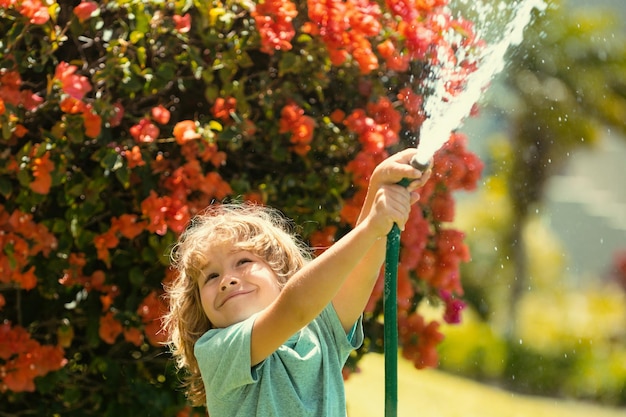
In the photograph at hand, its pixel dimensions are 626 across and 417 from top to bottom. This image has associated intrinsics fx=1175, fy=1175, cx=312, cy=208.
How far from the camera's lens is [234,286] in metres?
Answer: 1.93

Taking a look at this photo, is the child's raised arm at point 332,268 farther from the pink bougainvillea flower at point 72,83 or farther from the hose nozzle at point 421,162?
the pink bougainvillea flower at point 72,83

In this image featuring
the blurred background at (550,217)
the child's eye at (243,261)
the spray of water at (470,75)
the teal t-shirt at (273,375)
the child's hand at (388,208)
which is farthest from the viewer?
the blurred background at (550,217)

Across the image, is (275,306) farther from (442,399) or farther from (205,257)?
(442,399)

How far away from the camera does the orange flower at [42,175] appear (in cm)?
262

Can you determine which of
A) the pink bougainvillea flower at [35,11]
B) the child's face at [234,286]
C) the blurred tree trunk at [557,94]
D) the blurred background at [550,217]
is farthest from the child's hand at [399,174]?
the blurred tree trunk at [557,94]

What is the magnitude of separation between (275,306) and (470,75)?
1440 millimetres

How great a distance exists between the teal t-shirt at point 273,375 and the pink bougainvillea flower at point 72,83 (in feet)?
2.87

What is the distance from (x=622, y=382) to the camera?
7.48m

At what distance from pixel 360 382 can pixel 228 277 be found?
4892 mm

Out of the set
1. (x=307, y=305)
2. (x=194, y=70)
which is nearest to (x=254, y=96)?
(x=194, y=70)

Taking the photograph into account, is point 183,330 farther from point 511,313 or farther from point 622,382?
point 511,313

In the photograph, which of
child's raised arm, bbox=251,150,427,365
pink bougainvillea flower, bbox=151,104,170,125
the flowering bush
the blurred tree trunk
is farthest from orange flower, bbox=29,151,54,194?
the blurred tree trunk

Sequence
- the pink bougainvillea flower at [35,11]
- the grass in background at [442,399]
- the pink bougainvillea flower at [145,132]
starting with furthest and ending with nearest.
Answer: the grass in background at [442,399]
the pink bougainvillea flower at [145,132]
the pink bougainvillea flower at [35,11]

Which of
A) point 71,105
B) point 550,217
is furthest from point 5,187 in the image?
point 550,217
